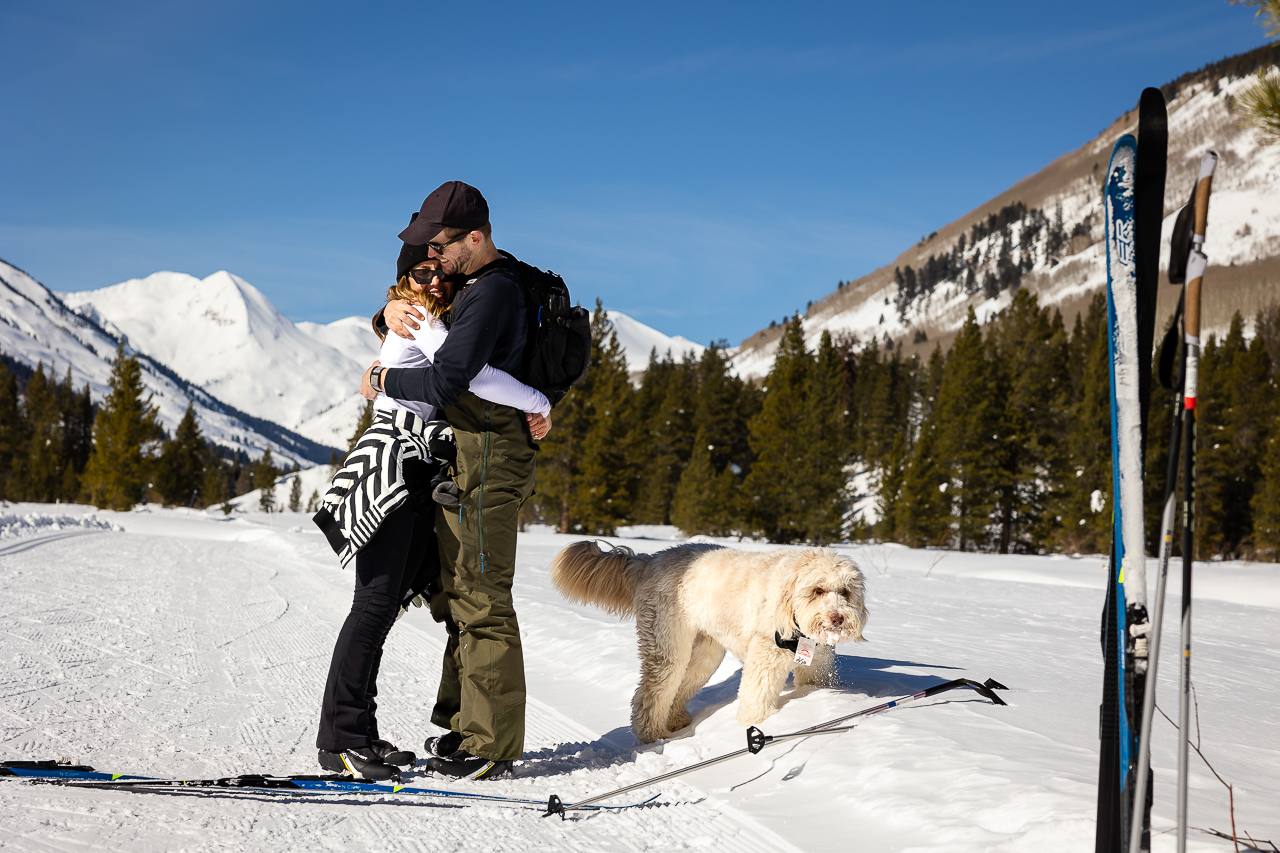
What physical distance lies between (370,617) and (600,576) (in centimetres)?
163

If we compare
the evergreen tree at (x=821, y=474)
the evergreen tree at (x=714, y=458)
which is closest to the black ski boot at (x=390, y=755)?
the evergreen tree at (x=821, y=474)

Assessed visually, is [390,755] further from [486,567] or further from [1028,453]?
[1028,453]

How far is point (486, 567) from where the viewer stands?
11.3 ft

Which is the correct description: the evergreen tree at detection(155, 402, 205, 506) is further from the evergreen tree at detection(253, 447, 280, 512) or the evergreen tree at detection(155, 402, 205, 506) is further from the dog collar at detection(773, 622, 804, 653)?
the dog collar at detection(773, 622, 804, 653)

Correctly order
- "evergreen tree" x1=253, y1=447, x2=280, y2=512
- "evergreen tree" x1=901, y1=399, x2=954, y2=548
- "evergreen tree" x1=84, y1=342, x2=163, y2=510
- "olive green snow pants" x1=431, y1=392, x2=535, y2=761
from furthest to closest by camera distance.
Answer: "evergreen tree" x1=253, y1=447, x2=280, y2=512 → "evergreen tree" x1=84, y1=342, x2=163, y2=510 → "evergreen tree" x1=901, y1=399, x2=954, y2=548 → "olive green snow pants" x1=431, y1=392, x2=535, y2=761

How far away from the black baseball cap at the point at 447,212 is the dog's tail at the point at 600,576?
2.09 metres

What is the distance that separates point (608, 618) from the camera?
7848mm

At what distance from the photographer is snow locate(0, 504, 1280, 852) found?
262 cm

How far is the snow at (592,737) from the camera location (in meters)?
2.62

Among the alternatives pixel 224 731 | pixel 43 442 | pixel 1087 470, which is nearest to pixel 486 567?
pixel 224 731

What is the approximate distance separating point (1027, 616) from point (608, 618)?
18.6 ft

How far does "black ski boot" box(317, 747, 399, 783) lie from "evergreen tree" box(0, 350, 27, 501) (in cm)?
6749

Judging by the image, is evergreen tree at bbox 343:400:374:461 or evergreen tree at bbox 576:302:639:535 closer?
evergreen tree at bbox 343:400:374:461

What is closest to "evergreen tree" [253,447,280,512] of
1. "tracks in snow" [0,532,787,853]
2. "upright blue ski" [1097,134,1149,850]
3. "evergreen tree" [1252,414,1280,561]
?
"evergreen tree" [1252,414,1280,561]
